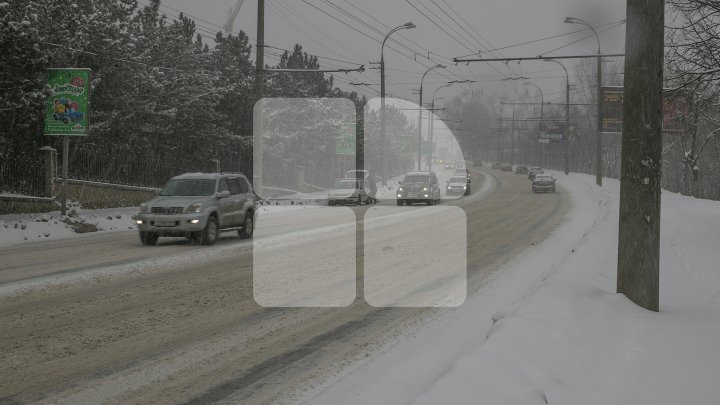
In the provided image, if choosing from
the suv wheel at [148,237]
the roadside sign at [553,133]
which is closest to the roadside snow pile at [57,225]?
the suv wheel at [148,237]

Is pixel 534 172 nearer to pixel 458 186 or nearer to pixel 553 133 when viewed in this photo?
pixel 553 133

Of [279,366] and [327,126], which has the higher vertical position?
[327,126]

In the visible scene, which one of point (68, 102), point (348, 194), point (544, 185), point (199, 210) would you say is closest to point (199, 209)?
point (199, 210)

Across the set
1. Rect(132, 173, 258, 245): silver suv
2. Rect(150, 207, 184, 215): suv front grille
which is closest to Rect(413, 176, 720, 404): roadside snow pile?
Rect(132, 173, 258, 245): silver suv

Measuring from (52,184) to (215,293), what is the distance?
52.3 feet

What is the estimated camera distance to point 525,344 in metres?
6.52

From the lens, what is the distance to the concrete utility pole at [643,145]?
8586mm

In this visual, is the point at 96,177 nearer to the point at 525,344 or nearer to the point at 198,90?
the point at 198,90

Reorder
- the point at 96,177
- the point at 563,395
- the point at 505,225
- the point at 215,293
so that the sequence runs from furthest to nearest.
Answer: the point at 96,177 < the point at 505,225 < the point at 215,293 < the point at 563,395

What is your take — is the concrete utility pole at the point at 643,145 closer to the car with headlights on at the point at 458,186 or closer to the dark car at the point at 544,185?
the car with headlights on at the point at 458,186

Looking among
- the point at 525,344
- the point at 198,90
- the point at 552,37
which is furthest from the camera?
the point at 198,90

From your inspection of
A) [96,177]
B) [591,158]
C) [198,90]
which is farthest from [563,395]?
[591,158]

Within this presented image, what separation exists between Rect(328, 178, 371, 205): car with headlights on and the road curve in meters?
25.0

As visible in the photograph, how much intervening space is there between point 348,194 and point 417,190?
12.1 feet
